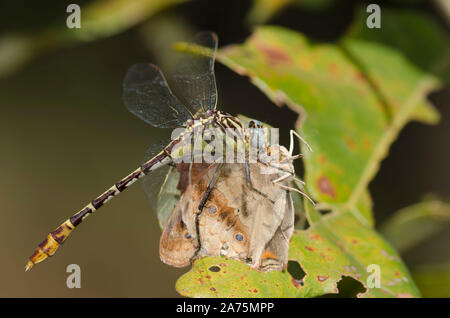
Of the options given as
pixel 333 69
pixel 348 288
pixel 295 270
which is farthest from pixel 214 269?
pixel 333 69

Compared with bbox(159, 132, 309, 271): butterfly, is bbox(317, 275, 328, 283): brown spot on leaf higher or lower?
lower

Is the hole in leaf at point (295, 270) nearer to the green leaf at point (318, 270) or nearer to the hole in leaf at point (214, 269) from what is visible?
the green leaf at point (318, 270)

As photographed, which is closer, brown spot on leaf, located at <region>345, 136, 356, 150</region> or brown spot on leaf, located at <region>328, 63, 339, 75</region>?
brown spot on leaf, located at <region>345, 136, 356, 150</region>

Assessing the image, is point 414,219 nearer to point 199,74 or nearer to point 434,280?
point 434,280

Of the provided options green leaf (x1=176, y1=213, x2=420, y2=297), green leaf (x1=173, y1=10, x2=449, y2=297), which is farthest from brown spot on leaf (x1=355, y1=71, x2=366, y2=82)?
green leaf (x1=176, y1=213, x2=420, y2=297)

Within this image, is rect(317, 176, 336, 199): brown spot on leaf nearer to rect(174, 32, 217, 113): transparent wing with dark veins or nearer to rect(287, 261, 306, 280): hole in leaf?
rect(287, 261, 306, 280): hole in leaf
